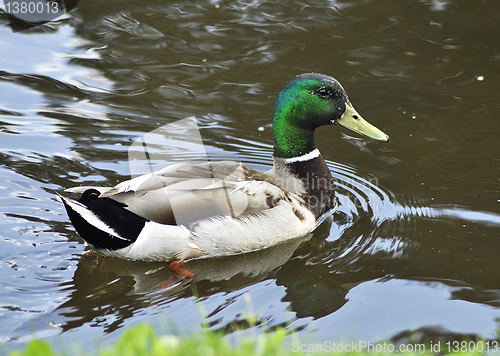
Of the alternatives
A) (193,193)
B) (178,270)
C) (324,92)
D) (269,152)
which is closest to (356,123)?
(324,92)

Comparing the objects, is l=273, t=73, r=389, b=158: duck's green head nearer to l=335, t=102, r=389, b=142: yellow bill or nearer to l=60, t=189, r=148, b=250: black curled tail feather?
l=335, t=102, r=389, b=142: yellow bill

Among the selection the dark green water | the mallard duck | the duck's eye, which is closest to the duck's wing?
the mallard duck

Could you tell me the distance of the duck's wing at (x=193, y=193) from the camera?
15.2 ft

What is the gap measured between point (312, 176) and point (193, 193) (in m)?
1.27

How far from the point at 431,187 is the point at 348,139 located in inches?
48.3

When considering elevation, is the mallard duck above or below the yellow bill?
below

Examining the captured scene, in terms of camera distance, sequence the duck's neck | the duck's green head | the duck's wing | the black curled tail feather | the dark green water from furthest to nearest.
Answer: the duck's neck < the duck's green head < the duck's wing < the black curled tail feather < the dark green water

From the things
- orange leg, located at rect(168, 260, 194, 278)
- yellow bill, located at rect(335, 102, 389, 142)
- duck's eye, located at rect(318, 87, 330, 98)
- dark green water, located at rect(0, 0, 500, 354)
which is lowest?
orange leg, located at rect(168, 260, 194, 278)

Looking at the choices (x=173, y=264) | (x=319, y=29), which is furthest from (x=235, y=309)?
(x=319, y=29)

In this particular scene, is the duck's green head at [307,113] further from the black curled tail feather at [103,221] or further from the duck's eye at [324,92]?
the black curled tail feather at [103,221]

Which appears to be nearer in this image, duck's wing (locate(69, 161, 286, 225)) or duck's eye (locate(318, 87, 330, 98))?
duck's wing (locate(69, 161, 286, 225))

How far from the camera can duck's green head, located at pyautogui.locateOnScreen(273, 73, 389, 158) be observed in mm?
5305

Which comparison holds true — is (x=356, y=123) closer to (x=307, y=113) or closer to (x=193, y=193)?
(x=307, y=113)

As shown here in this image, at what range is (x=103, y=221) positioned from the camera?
14.9 feet
